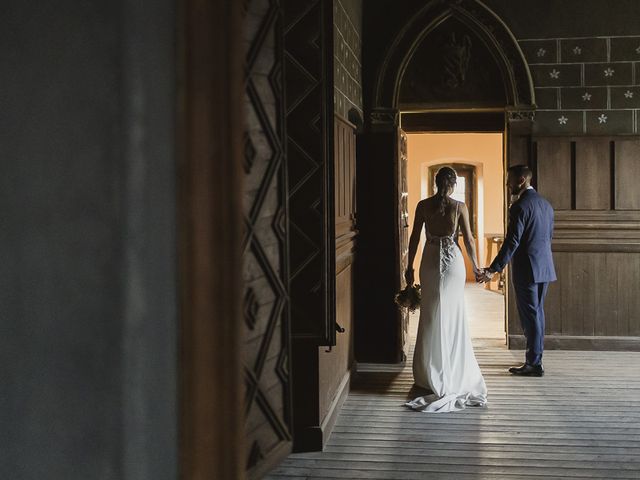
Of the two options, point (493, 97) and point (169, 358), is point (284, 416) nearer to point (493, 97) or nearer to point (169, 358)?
point (169, 358)

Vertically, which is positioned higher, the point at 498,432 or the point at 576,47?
the point at 576,47

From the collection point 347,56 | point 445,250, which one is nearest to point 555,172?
point 445,250

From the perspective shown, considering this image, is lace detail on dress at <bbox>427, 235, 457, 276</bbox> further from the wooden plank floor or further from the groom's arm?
the wooden plank floor

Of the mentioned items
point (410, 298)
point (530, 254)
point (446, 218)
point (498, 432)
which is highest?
point (446, 218)

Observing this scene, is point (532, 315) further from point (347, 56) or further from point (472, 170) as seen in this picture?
point (472, 170)

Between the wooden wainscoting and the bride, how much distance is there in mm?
1975

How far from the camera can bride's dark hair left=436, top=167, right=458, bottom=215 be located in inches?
242

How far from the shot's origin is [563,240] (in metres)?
7.88

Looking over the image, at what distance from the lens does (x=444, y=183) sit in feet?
20.2

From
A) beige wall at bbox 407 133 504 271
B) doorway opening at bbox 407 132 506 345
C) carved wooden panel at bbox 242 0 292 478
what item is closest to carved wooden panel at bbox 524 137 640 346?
carved wooden panel at bbox 242 0 292 478

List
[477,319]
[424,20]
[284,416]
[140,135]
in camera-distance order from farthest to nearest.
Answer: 1. [477,319]
2. [424,20]
3. [284,416]
4. [140,135]

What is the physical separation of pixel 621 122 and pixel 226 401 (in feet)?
20.7

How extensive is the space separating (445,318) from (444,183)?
3.23ft

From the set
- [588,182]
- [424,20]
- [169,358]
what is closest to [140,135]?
[169,358]
